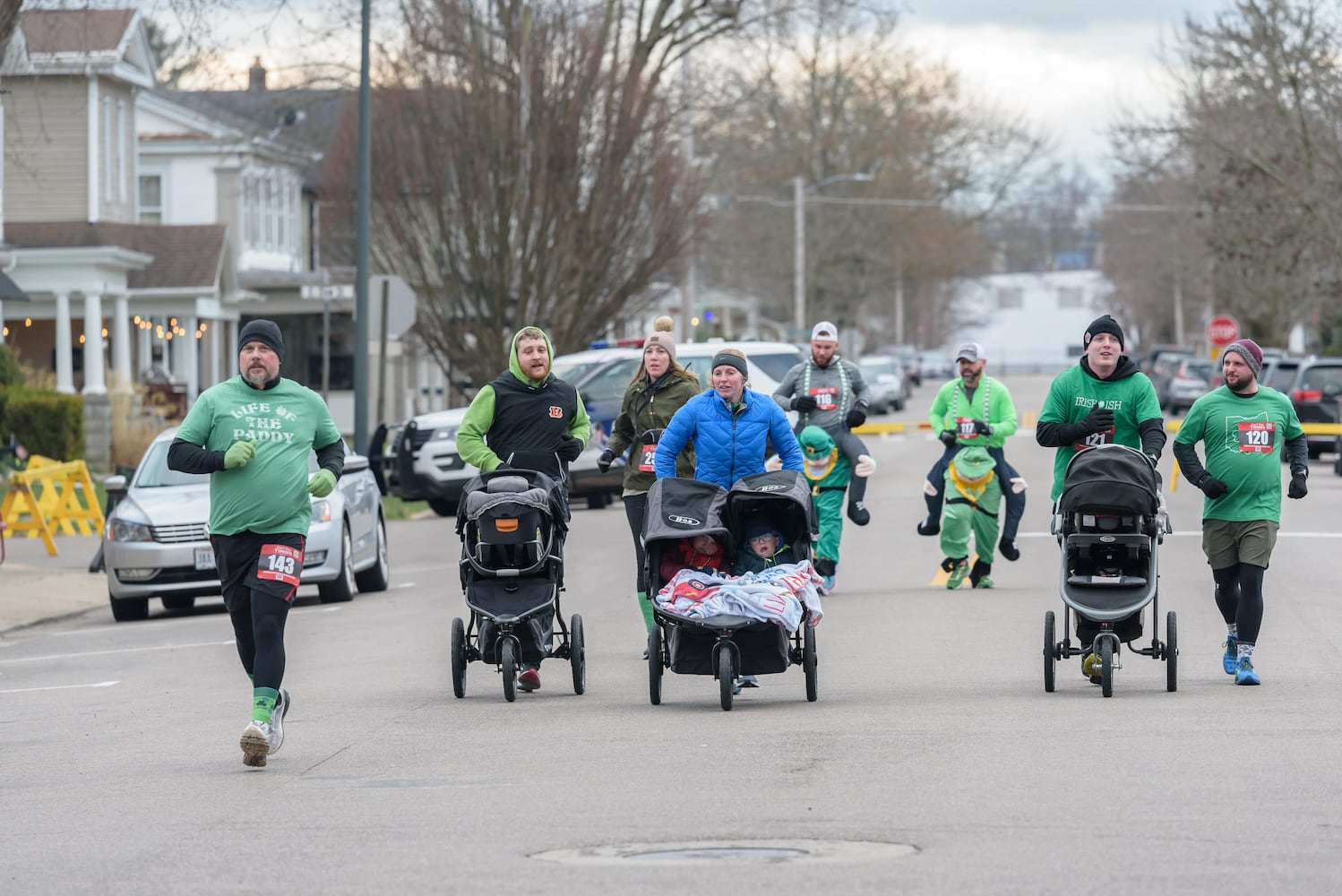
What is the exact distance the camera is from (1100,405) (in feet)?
37.6

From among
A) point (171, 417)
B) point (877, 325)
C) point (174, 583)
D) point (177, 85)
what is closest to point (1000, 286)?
point (877, 325)

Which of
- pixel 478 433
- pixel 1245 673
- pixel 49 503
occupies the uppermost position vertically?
pixel 478 433

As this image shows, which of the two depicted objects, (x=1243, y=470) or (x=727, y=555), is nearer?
(x=727, y=555)

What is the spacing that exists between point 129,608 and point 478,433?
6964 mm

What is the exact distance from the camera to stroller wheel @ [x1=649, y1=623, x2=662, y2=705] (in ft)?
35.5

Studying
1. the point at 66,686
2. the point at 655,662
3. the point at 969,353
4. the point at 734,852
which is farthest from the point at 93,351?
the point at 734,852

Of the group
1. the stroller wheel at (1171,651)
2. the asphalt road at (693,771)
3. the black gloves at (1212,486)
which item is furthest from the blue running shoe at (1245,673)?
the black gloves at (1212,486)

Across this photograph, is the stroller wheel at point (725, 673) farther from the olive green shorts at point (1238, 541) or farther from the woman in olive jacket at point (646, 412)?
the olive green shorts at point (1238, 541)

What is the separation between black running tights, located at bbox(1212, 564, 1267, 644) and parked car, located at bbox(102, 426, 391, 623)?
810cm

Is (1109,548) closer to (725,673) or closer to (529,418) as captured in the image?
(725,673)

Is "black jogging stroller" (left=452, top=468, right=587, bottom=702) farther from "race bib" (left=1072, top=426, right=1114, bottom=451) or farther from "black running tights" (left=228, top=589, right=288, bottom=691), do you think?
"race bib" (left=1072, top=426, right=1114, bottom=451)

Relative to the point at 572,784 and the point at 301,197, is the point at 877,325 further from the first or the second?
the point at 572,784

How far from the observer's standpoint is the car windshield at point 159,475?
60.0ft

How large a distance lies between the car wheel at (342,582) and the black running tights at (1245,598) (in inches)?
329
